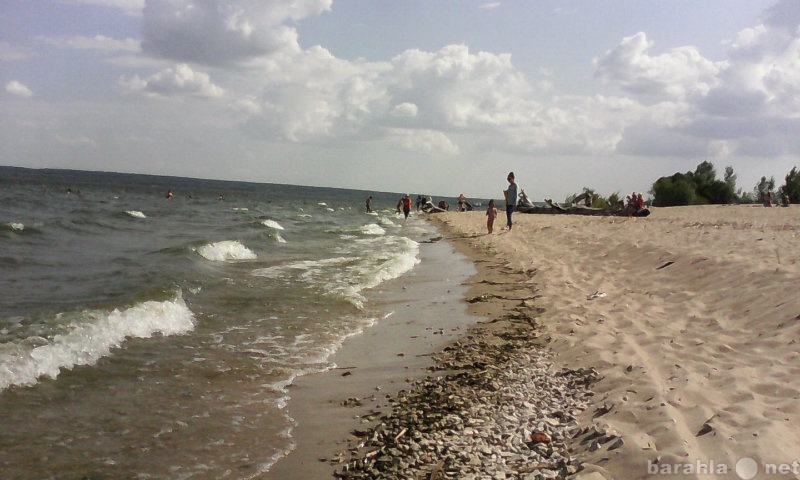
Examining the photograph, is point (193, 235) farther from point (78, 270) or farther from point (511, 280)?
point (511, 280)

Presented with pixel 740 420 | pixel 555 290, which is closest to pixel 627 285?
pixel 555 290

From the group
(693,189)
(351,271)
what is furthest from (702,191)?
(351,271)

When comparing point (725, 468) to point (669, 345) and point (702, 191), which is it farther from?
point (702, 191)

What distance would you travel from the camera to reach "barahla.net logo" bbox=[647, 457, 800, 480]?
10.2ft

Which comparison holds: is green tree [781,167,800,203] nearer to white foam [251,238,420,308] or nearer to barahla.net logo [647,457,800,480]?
white foam [251,238,420,308]

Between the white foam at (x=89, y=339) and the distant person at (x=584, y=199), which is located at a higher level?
the distant person at (x=584, y=199)

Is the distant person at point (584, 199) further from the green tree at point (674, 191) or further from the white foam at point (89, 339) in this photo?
the white foam at point (89, 339)

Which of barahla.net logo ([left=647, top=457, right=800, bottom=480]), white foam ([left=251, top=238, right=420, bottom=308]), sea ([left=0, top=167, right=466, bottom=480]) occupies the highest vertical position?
barahla.net logo ([left=647, top=457, right=800, bottom=480])

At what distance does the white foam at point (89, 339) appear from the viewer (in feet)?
19.0

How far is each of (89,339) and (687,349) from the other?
738 centimetres

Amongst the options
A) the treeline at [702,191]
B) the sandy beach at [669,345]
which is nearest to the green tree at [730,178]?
the treeline at [702,191]

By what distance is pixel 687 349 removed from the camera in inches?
222

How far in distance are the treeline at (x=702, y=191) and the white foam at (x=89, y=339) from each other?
122 ft

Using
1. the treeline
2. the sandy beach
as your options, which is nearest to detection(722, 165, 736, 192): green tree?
the treeline
